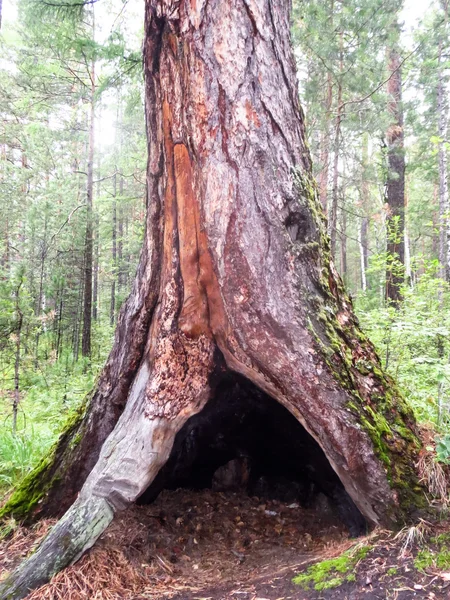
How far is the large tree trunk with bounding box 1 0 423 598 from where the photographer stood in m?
2.66

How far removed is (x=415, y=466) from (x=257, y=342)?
137 centimetres

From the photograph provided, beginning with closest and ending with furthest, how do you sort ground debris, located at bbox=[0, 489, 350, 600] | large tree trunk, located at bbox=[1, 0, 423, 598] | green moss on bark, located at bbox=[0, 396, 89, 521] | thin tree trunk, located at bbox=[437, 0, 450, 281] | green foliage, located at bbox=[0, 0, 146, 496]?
1. ground debris, located at bbox=[0, 489, 350, 600]
2. large tree trunk, located at bbox=[1, 0, 423, 598]
3. green moss on bark, located at bbox=[0, 396, 89, 521]
4. green foliage, located at bbox=[0, 0, 146, 496]
5. thin tree trunk, located at bbox=[437, 0, 450, 281]

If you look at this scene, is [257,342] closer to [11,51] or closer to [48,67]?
[48,67]

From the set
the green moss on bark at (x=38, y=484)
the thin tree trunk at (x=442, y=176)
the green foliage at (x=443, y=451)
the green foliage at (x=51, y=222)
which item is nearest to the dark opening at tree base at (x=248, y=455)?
the green moss on bark at (x=38, y=484)

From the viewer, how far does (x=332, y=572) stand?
2281 mm

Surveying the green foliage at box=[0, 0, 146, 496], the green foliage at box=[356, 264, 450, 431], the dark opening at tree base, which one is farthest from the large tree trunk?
the green foliage at box=[0, 0, 146, 496]

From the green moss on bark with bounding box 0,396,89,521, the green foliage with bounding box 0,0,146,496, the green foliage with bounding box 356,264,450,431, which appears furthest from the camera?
the green foliage with bounding box 0,0,146,496

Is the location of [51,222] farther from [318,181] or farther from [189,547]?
[189,547]

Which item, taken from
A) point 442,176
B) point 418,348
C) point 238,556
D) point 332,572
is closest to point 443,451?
point 332,572

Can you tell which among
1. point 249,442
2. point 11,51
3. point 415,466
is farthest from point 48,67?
point 415,466

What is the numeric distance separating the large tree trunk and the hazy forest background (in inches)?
26.9

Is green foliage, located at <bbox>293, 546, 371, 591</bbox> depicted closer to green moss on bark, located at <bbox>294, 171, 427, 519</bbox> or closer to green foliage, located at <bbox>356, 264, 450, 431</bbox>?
green moss on bark, located at <bbox>294, 171, 427, 519</bbox>

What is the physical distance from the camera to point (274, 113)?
288 centimetres

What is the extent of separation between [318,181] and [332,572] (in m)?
11.3
